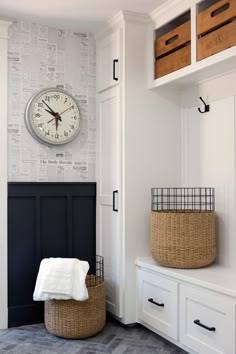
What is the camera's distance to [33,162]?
3404 millimetres

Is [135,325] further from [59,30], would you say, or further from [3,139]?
[59,30]

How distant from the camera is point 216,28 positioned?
2705mm

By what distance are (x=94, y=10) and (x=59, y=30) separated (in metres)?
0.48

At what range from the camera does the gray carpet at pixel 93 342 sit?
287 cm

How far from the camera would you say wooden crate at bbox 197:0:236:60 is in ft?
8.41

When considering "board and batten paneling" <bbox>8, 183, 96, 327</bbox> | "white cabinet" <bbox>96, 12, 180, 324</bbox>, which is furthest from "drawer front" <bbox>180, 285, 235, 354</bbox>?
"board and batten paneling" <bbox>8, 183, 96, 327</bbox>

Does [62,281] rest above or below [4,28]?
below

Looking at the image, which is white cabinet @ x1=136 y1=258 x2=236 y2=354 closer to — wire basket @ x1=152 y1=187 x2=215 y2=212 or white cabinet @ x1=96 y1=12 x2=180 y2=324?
white cabinet @ x1=96 y1=12 x2=180 y2=324

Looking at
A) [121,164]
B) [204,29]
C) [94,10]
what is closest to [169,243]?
[121,164]

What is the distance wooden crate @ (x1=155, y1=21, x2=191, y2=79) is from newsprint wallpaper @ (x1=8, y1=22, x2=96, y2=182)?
0.62 m

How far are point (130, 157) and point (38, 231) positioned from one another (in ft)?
2.98

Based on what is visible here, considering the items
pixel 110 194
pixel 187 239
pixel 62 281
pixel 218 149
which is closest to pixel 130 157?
pixel 110 194

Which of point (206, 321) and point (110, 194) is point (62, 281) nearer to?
point (110, 194)

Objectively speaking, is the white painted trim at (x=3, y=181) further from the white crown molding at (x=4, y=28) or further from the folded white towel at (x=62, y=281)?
the folded white towel at (x=62, y=281)
